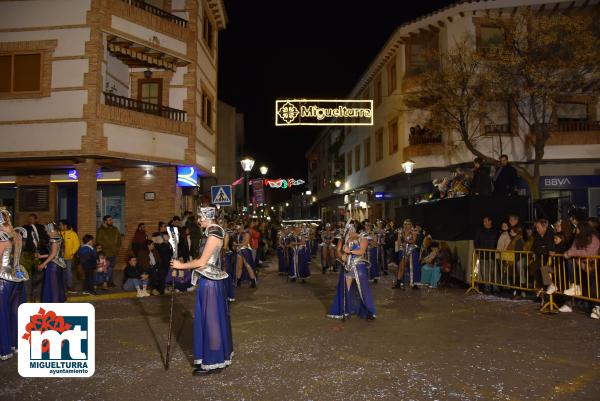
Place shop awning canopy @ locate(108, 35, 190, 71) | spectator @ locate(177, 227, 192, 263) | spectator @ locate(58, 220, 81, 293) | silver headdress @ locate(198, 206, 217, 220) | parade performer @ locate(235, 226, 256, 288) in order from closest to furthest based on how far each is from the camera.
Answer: silver headdress @ locate(198, 206, 217, 220) < spectator @ locate(58, 220, 81, 293) < spectator @ locate(177, 227, 192, 263) < parade performer @ locate(235, 226, 256, 288) < shop awning canopy @ locate(108, 35, 190, 71)

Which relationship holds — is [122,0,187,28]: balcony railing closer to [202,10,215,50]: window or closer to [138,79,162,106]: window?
[202,10,215,50]: window

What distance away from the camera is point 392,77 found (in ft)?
97.6

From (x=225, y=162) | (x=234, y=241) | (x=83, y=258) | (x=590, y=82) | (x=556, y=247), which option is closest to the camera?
(x=556, y=247)

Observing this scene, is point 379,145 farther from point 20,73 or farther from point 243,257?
point 20,73

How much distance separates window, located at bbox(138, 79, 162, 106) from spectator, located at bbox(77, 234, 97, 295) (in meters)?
8.65

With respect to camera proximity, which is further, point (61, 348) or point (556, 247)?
point (556, 247)

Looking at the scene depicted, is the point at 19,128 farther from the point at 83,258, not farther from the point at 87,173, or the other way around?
the point at 83,258

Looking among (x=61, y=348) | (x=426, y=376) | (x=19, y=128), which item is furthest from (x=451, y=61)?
(x=61, y=348)

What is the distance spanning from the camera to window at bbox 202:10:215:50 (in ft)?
73.2

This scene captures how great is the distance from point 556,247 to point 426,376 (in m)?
6.36

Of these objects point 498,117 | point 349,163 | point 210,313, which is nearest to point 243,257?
point 210,313

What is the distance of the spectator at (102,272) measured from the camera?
14172mm

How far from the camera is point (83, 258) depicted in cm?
1306

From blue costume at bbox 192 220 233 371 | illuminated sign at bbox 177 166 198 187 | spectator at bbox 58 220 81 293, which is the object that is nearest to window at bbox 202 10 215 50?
illuminated sign at bbox 177 166 198 187
